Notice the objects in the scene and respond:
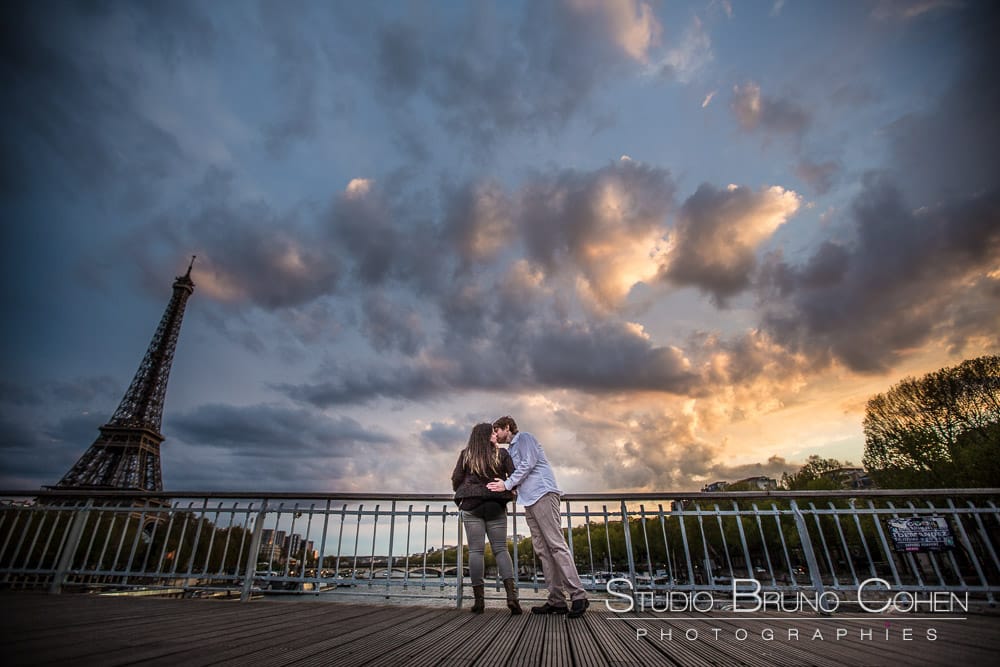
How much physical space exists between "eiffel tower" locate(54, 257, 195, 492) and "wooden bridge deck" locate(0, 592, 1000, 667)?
3634cm

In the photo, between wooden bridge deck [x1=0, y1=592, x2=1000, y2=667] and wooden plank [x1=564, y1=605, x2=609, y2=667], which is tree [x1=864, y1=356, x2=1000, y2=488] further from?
wooden plank [x1=564, y1=605, x2=609, y2=667]

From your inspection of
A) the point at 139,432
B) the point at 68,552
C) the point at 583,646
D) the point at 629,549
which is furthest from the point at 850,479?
the point at 139,432

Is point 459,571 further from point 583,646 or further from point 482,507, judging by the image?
point 583,646

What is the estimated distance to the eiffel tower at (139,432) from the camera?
100 feet

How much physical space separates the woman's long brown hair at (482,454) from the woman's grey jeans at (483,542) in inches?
17.4

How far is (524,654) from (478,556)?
1797 mm

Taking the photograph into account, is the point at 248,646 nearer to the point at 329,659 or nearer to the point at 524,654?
the point at 329,659

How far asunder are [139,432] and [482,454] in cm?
3993

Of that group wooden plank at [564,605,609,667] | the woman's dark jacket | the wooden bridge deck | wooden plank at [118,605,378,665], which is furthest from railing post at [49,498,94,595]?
wooden plank at [564,605,609,667]

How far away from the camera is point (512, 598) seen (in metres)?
3.74

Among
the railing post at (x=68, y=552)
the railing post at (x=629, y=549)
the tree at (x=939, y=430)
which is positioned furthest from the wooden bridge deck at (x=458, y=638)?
the tree at (x=939, y=430)

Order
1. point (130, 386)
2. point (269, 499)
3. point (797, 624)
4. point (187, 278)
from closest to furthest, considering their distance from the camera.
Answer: point (797, 624) → point (269, 499) → point (130, 386) → point (187, 278)

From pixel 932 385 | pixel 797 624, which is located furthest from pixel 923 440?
pixel 797 624

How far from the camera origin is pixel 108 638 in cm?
250
